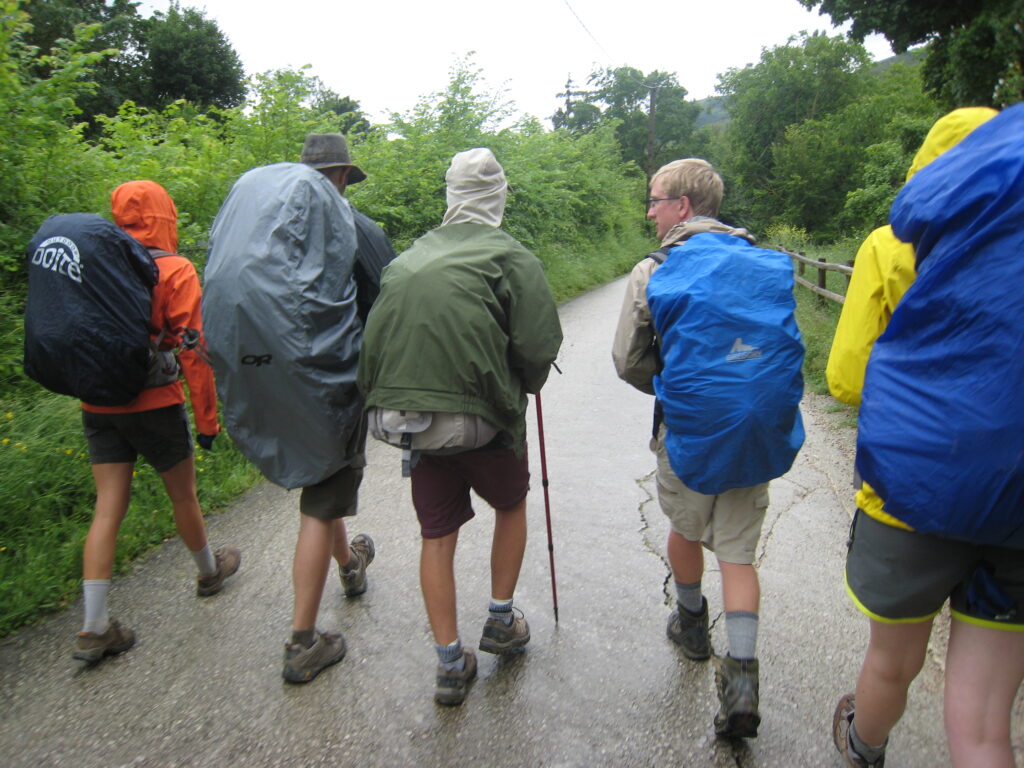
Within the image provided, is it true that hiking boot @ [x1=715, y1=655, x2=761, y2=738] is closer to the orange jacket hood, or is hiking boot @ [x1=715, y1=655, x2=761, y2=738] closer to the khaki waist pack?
the khaki waist pack

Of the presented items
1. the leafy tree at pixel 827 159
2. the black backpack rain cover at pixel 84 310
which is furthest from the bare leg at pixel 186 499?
the leafy tree at pixel 827 159

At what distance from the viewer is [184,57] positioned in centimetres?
2491

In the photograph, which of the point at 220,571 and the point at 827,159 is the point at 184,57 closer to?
the point at 220,571

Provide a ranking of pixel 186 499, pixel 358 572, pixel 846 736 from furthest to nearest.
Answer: pixel 358 572
pixel 186 499
pixel 846 736

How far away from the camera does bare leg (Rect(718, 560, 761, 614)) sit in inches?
90.9

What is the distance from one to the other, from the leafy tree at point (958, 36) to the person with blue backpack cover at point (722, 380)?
12.8 metres

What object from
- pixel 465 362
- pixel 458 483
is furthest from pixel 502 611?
pixel 465 362

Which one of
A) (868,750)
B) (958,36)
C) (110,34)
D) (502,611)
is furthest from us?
(110,34)

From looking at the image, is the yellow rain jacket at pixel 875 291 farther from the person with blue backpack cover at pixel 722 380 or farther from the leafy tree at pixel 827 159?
the leafy tree at pixel 827 159

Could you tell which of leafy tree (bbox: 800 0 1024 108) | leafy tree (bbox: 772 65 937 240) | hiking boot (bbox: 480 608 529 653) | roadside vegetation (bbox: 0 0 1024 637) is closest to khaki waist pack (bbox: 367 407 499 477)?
hiking boot (bbox: 480 608 529 653)

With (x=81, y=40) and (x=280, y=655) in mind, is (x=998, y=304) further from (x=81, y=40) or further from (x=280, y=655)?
(x=81, y=40)

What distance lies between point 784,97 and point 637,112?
39.8 feet

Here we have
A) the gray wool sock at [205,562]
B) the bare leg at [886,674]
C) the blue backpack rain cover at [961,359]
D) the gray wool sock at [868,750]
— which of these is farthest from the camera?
the gray wool sock at [205,562]

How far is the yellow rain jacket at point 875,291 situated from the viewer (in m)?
1.60
